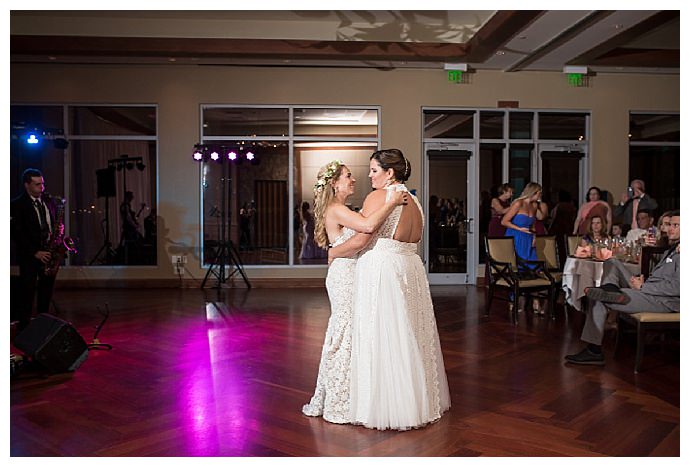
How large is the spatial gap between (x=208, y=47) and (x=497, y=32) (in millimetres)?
4139

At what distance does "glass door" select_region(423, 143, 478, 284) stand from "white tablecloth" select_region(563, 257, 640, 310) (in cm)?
451

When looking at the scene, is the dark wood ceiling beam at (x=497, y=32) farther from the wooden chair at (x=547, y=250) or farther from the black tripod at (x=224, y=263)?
the black tripod at (x=224, y=263)

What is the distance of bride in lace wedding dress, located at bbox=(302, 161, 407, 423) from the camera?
393 centimetres

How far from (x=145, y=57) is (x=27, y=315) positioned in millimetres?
5105

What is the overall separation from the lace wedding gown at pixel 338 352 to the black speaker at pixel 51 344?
6.74ft

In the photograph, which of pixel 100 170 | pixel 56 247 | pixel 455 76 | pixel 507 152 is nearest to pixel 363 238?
pixel 56 247

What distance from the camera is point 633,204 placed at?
1061cm

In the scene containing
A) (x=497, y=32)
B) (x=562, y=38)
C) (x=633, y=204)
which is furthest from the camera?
(x=633, y=204)

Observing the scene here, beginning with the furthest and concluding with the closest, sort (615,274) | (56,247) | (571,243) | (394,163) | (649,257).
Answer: (571,243) → (56,247) → (615,274) → (649,257) → (394,163)

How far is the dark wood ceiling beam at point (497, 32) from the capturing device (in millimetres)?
8133

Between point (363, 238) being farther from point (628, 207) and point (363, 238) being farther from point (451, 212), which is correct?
point (628, 207)

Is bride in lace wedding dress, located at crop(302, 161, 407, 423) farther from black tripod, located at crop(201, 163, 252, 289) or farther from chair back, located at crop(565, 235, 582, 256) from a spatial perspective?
black tripod, located at crop(201, 163, 252, 289)

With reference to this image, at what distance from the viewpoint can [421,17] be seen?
31.2 feet

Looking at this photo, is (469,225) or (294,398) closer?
(294,398)
